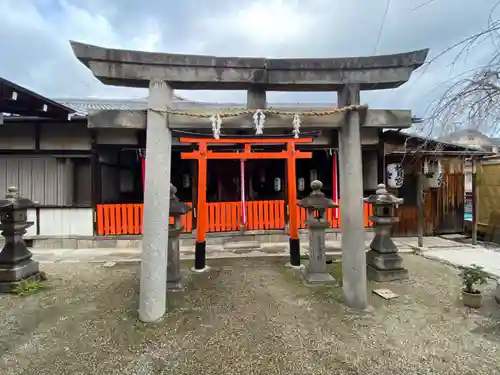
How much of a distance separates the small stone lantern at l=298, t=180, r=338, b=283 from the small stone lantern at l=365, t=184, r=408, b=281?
944 millimetres

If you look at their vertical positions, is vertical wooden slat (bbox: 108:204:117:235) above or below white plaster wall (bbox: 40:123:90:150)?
below

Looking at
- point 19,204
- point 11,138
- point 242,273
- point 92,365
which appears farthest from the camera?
point 11,138

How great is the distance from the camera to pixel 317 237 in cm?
570

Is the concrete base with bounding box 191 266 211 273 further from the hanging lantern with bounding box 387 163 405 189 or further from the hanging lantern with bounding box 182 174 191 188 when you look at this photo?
the hanging lantern with bounding box 387 163 405 189

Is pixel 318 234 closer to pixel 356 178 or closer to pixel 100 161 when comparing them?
pixel 356 178

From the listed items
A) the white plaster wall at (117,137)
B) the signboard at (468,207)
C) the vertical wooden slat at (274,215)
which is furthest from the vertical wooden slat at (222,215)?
the signboard at (468,207)

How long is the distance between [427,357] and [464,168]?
10.2 meters

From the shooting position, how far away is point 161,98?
13.2 feet

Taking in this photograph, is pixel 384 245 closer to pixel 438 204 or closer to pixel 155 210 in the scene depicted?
pixel 155 210

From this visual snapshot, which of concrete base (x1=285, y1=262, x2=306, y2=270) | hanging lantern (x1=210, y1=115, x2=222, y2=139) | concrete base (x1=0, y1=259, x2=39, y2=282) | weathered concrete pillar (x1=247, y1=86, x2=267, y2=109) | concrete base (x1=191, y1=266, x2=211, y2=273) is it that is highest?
weathered concrete pillar (x1=247, y1=86, x2=267, y2=109)

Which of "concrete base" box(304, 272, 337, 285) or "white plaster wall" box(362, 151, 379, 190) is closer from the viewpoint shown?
"concrete base" box(304, 272, 337, 285)

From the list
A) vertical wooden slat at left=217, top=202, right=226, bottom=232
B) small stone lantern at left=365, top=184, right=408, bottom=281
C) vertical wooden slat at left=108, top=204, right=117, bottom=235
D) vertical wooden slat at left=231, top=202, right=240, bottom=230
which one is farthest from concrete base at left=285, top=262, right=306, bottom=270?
vertical wooden slat at left=108, top=204, right=117, bottom=235

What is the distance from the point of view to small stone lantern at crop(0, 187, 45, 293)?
5.20 meters

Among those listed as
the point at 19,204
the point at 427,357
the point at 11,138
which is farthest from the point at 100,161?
the point at 427,357
